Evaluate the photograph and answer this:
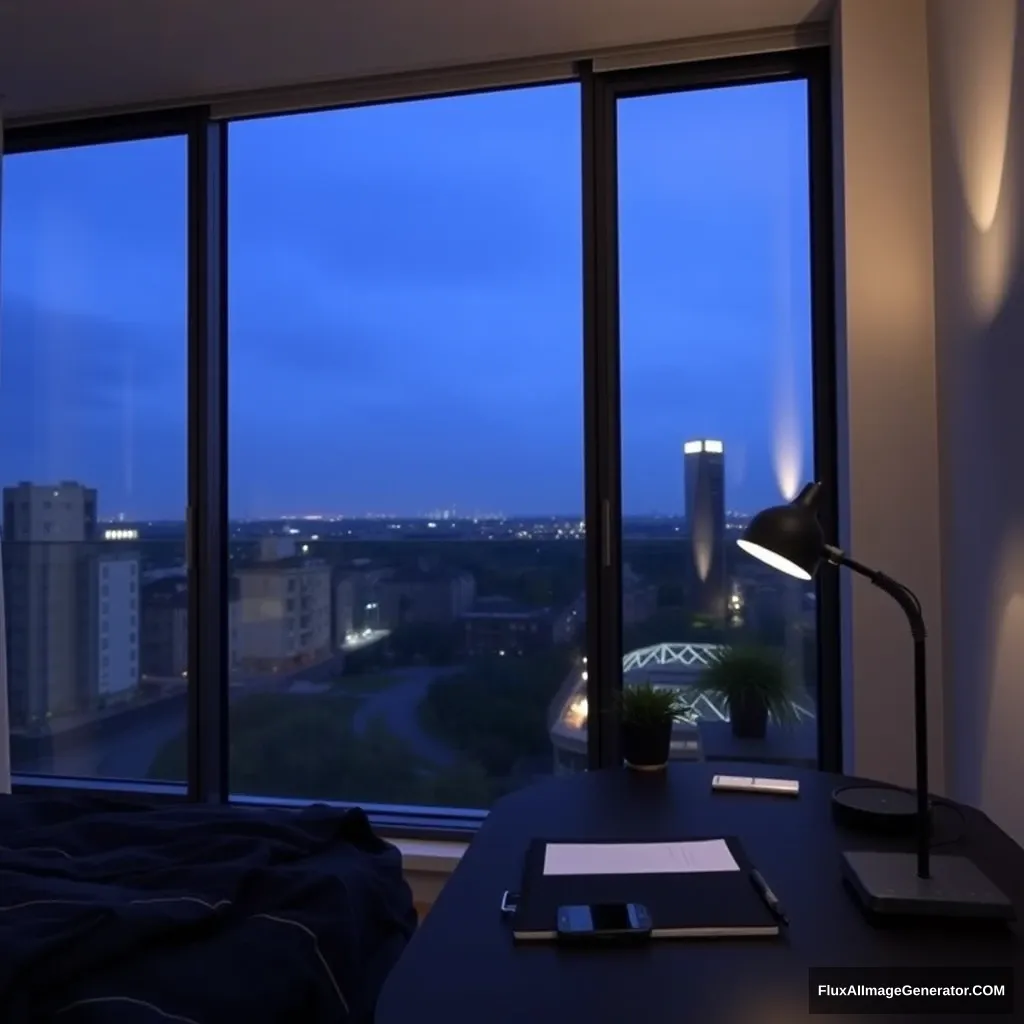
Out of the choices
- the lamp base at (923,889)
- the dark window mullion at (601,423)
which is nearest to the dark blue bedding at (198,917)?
the lamp base at (923,889)

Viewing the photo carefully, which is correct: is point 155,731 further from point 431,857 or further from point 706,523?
point 706,523

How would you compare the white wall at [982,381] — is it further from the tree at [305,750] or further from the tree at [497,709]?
the tree at [305,750]

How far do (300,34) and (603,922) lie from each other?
2.50 metres

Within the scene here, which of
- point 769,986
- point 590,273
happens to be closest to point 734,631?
point 590,273

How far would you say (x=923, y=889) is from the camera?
1101 mm

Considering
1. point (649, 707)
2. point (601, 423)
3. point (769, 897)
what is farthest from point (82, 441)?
point (769, 897)

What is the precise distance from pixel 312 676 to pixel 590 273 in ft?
5.37

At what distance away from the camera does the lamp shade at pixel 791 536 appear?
1.33 m

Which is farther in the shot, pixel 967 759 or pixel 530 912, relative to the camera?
pixel 967 759

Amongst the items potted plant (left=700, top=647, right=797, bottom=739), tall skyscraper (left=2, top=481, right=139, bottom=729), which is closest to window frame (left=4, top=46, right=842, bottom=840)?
potted plant (left=700, top=647, right=797, bottom=739)

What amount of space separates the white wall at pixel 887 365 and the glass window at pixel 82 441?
224cm

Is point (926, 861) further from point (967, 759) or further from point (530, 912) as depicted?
point (967, 759)

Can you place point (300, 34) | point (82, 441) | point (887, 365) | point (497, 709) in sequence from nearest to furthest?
point (887, 365)
point (300, 34)
point (497, 709)
point (82, 441)

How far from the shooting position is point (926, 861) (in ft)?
3.74
